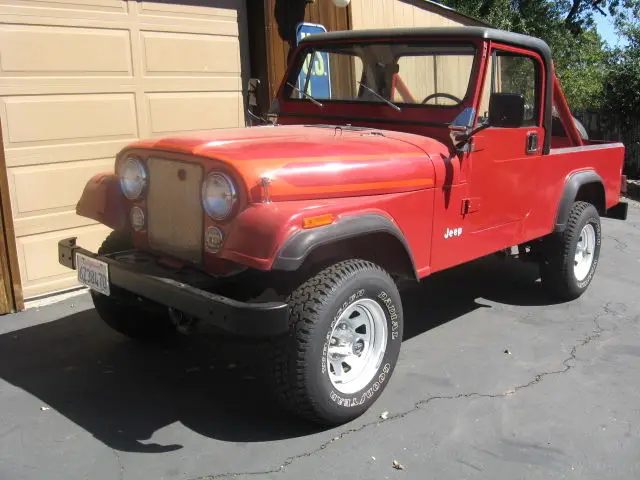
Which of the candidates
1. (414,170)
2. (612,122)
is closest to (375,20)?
(414,170)

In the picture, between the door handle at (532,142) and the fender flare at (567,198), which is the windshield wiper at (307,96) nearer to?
the door handle at (532,142)

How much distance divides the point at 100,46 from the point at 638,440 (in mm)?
4526

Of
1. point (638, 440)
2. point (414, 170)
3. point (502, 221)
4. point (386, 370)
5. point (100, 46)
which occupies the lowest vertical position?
point (638, 440)

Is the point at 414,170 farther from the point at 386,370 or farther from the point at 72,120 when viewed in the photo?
the point at 72,120

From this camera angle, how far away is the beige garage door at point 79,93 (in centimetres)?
481

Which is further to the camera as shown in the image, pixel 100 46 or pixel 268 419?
pixel 100 46

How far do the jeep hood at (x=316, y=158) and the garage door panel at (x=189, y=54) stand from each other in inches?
81.8

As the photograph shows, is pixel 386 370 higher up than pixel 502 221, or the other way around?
pixel 502 221

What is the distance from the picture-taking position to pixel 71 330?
180 inches

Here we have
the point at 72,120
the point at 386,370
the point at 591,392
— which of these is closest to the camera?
the point at 386,370

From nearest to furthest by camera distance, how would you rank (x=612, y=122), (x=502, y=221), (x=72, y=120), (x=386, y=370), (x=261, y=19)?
1. (x=386, y=370)
2. (x=502, y=221)
3. (x=72, y=120)
4. (x=261, y=19)
5. (x=612, y=122)

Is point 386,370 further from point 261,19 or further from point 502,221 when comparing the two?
point 261,19

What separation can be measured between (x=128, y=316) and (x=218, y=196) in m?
1.46

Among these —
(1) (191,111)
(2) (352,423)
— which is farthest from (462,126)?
(1) (191,111)
